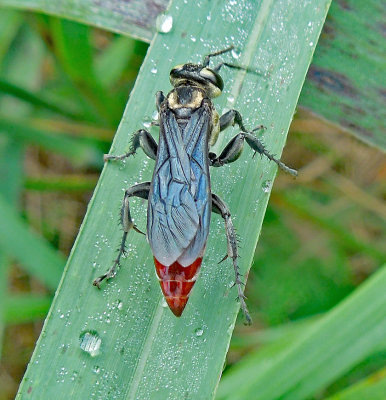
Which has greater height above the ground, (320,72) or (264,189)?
(320,72)

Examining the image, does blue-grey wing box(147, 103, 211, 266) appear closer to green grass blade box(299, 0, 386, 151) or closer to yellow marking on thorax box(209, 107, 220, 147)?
yellow marking on thorax box(209, 107, 220, 147)

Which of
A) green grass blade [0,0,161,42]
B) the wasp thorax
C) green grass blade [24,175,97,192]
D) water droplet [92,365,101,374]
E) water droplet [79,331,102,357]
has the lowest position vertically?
water droplet [92,365,101,374]

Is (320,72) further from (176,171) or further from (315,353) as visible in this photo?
(315,353)

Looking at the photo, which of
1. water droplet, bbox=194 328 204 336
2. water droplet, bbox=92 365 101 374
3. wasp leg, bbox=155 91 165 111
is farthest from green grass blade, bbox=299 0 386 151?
water droplet, bbox=92 365 101 374

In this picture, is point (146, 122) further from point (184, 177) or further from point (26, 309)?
point (26, 309)

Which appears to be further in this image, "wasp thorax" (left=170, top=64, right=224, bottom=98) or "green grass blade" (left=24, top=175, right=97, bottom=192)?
"green grass blade" (left=24, top=175, right=97, bottom=192)

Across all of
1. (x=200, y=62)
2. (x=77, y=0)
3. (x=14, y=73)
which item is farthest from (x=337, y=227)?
(x=14, y=73)
